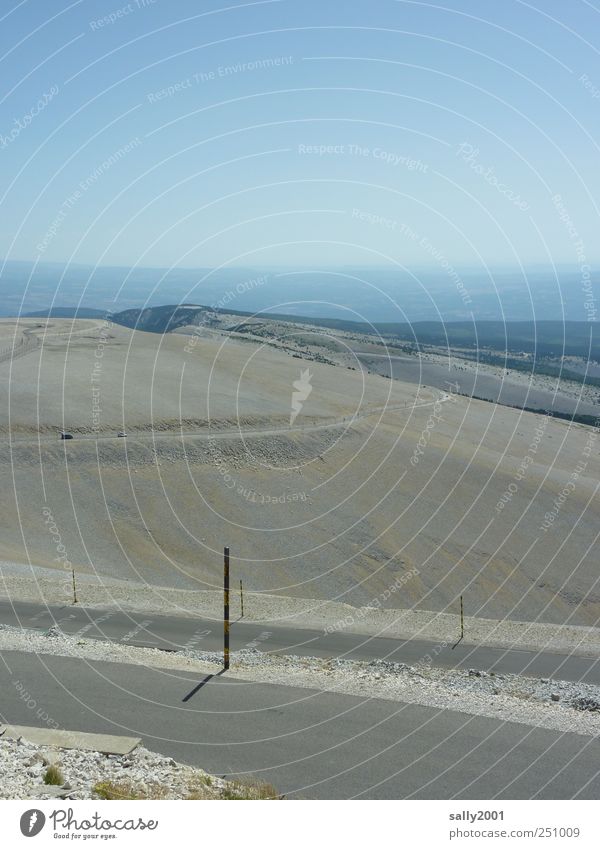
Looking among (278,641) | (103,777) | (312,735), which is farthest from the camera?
(278,641)

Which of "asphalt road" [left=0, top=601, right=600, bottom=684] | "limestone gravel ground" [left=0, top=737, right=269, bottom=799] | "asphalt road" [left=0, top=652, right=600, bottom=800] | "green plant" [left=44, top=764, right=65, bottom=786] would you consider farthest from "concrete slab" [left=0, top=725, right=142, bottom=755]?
"asphalt road" [left=0, top=601, right=600, bottom=684]

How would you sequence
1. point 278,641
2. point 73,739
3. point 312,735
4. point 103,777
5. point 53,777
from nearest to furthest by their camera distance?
point 53,777 < point 103,777 < point 73,739 < point 312,735 < point 278,641

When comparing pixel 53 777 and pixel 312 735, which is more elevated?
pixel 53 777

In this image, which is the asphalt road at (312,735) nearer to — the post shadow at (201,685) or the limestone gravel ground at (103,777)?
the post shadow at (201,685)

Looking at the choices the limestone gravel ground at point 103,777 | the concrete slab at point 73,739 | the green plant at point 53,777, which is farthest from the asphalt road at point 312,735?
the green plant at point 53,777

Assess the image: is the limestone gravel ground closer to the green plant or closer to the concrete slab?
the green plant

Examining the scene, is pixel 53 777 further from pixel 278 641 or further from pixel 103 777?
pixel 278 641

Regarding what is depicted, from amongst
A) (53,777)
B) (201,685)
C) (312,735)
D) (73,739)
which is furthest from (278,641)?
(53,777)

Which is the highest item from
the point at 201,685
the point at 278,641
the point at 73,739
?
the point at 73,739
